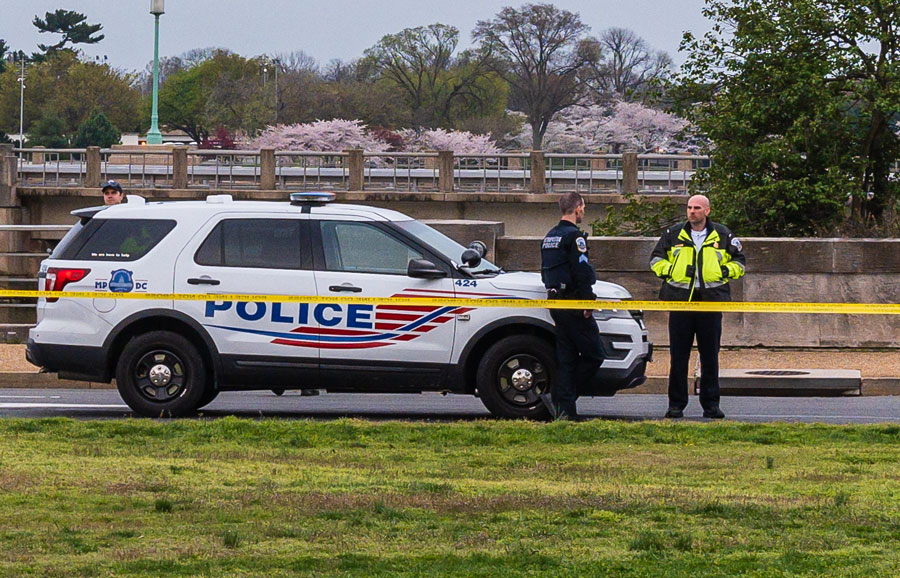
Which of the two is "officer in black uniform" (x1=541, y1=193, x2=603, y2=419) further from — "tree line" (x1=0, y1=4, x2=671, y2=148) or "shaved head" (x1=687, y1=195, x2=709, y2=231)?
"tree line" (x1=0, y1=4, x2=671, y2=148)

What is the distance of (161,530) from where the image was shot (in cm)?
614

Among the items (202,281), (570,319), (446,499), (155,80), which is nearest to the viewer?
(446,499)

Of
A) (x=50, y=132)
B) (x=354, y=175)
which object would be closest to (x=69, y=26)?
(x=50, y=132)

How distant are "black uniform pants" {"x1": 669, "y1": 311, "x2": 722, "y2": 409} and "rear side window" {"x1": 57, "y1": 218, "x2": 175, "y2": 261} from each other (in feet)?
13.4

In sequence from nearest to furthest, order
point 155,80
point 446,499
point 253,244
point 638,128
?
point 446,499, point 253,244, point 155,80, point 638,128

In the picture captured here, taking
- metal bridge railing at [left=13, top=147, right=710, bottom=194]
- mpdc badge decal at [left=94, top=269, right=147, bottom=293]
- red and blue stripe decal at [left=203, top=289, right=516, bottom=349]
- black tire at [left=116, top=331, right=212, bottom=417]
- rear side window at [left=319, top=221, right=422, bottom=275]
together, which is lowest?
black tire at [left=116, top=331, right=212, bottom=417]

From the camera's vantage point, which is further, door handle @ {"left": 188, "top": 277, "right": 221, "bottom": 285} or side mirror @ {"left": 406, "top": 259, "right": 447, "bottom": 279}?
door handle @ {"left": 188, "top": 277, "right": 221, "bottom": 285}

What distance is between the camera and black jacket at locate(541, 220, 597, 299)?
1054 centimetres

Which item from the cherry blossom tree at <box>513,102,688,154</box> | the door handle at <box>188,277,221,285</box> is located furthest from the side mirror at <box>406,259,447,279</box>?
the cherry blossom tree at <box>513,102,688,154</box>

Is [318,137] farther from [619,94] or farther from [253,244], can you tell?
[253,244]

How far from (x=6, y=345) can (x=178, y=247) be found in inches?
245

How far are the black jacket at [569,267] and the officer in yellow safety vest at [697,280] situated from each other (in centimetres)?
69

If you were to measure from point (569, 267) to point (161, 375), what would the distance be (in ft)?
10.7

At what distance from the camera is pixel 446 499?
22.6 feet
